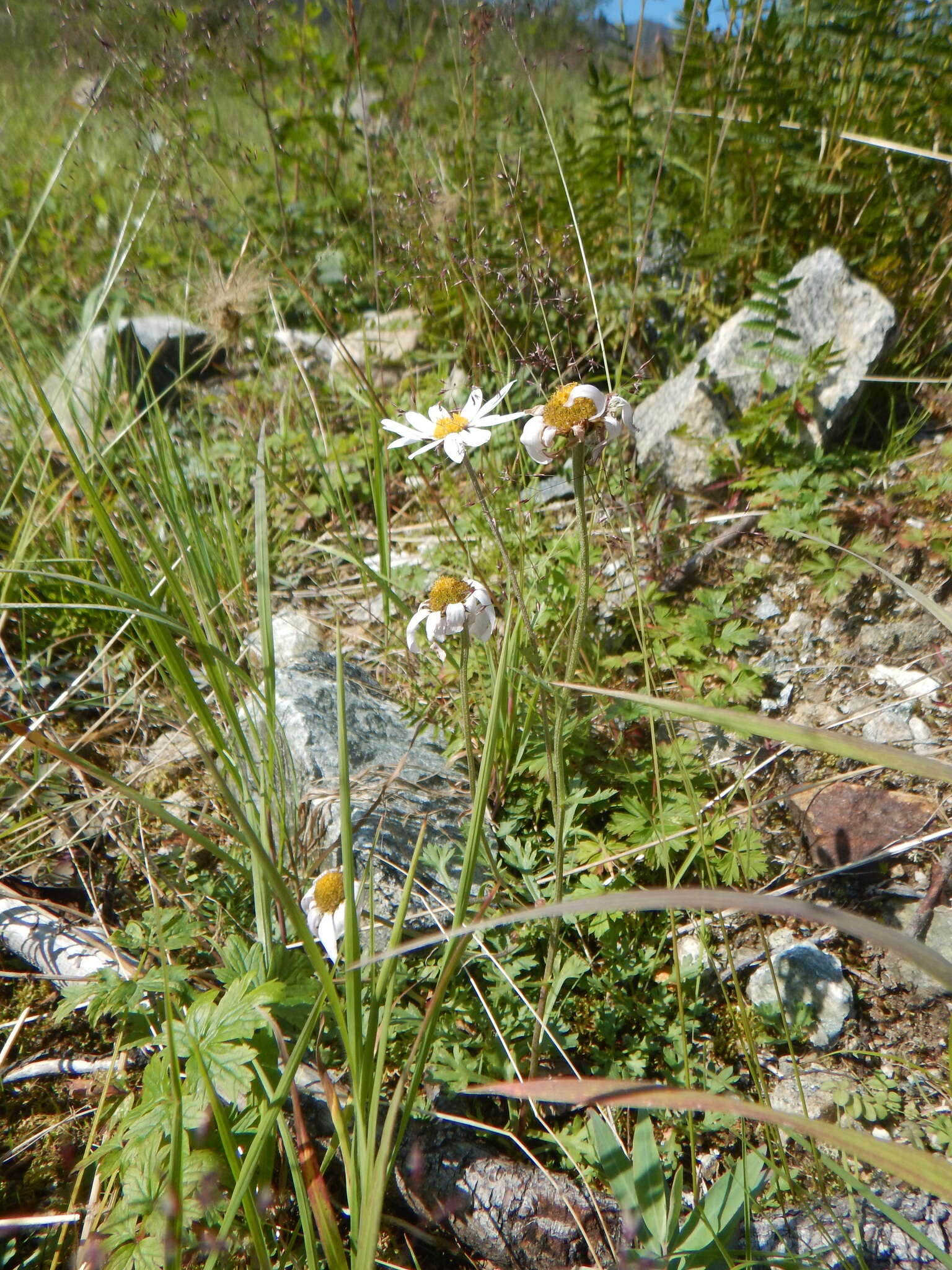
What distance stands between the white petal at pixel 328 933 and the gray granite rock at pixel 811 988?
3.04 ft

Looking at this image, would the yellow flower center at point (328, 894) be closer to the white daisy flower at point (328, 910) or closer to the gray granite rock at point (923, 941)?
the white daisy flower at point (328, 910)

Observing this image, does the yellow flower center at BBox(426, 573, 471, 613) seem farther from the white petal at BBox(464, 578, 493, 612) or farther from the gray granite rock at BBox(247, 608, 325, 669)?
the gray granite rock at BBox(247, 608, 325, 669)

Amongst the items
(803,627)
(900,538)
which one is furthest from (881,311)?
(803,627)

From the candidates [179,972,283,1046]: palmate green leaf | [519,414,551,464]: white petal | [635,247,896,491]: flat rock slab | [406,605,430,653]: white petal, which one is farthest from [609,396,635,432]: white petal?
[635,247,896,491]: flat rock slab

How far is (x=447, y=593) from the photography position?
4.98 feet

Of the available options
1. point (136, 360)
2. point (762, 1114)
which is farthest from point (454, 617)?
point (136, 360)

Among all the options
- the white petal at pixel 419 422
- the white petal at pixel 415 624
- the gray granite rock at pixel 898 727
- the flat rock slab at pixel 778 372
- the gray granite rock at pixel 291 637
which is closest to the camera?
the white petal at pixel 415 624

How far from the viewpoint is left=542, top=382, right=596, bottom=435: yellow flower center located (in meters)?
1.32

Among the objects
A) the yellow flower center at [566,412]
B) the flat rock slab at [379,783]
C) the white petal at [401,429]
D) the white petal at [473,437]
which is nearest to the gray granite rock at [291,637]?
the flat rock slab at [379,783]

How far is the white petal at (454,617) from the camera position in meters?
1.50

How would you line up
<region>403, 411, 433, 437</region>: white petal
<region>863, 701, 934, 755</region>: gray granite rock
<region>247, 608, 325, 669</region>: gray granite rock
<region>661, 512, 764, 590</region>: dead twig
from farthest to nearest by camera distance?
<region>661, 512, 764, 590</region>: dead twig, <region>247, 608, 325, 669</region>: gray granite rock, <region>863, 701, 934, 755</region>: gray granite rock, <region>403, 411, 433, 437</region>: white petal

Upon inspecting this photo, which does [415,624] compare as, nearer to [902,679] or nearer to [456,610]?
[456,610]

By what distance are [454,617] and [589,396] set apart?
1.58 ft

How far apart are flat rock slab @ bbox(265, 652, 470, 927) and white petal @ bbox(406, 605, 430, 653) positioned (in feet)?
0.79
